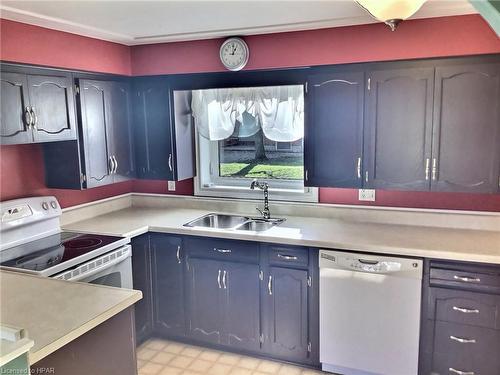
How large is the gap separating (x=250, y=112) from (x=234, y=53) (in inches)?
20.1

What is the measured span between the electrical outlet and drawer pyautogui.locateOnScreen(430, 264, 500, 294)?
2.59ft

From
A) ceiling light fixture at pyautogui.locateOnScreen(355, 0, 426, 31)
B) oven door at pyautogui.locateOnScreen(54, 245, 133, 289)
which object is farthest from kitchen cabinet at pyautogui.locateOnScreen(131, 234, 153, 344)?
Result: ceiling light fixture at pyautogui.locateOnScreen(355, 0, 426, 31)

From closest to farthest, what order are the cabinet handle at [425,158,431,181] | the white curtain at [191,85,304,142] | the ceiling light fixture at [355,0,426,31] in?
1. the ceiling light fixture at [355,0,426,31]
2. the cabinet handle at [425,158,431,181]
3. the white curtain at [191,85,304,142]

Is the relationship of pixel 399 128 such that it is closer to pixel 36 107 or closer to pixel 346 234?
pixel 346 234

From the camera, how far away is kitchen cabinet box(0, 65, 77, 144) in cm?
255

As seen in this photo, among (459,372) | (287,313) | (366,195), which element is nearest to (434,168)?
(366,195)

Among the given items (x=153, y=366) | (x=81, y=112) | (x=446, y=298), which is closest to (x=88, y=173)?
(x=81, y=112)

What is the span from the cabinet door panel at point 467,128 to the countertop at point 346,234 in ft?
1.09

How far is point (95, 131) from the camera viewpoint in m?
3.23

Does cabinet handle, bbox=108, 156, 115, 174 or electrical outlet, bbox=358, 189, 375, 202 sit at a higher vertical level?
cabinet handle, bbox=108, 156, 115, 174

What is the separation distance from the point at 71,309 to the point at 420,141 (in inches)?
86.8

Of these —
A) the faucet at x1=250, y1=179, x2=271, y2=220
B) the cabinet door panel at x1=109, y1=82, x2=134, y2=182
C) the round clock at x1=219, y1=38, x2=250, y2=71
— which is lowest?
the faucet at x1=250, y1=179, x2=271, y2=220

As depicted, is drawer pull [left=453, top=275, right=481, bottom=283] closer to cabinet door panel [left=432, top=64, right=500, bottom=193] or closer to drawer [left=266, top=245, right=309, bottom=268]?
cabinet door panel [left=432, top=64, right=500, bottom=193]

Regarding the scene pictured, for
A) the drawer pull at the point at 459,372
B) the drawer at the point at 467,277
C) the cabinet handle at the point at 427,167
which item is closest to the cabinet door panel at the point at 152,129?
the cabinet handle at the point at 427,167
